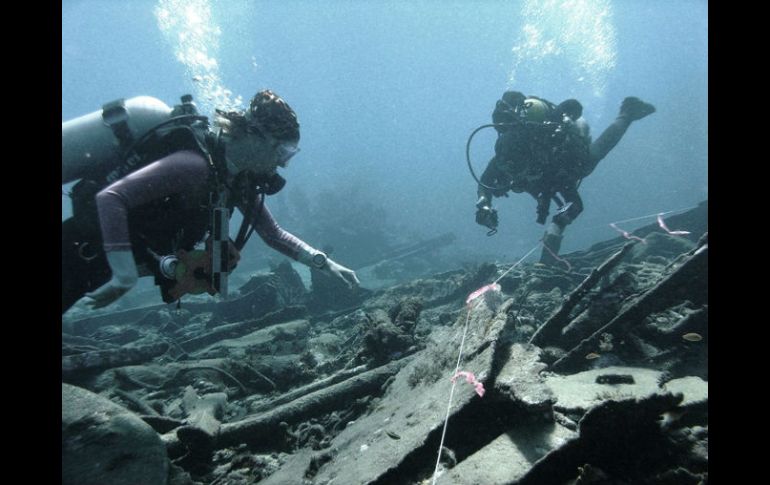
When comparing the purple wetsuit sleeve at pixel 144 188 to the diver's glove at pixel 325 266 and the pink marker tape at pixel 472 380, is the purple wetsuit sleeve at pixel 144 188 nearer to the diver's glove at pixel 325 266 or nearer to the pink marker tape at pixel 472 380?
the diver's glove at pixel 325 266

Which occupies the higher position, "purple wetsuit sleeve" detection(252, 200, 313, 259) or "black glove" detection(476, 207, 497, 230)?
"black glove" detection(476, 207, 497, 230)

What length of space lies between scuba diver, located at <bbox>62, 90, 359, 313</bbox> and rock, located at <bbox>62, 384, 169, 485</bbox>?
0.69 meters

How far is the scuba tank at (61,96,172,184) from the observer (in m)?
2.78

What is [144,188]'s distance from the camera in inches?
97.4

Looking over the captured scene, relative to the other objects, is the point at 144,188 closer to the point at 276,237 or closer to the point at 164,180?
the point at 164,180

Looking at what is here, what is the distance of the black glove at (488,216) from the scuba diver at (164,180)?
5714mm

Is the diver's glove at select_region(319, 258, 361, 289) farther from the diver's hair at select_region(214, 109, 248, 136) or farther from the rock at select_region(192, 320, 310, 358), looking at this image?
the rock at select_region(192, 320, 310, 358)

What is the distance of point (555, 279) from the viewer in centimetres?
752

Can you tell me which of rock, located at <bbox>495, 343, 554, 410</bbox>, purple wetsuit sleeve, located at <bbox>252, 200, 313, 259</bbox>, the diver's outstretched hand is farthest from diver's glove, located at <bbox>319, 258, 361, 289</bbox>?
rock, located at <bbox>495, 343, 554, 410</bbox>

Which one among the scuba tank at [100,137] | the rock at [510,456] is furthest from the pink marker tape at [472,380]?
the scuba tank at [100,137]

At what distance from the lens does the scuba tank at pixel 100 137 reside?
109 inches

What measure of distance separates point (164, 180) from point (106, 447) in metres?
1.78
